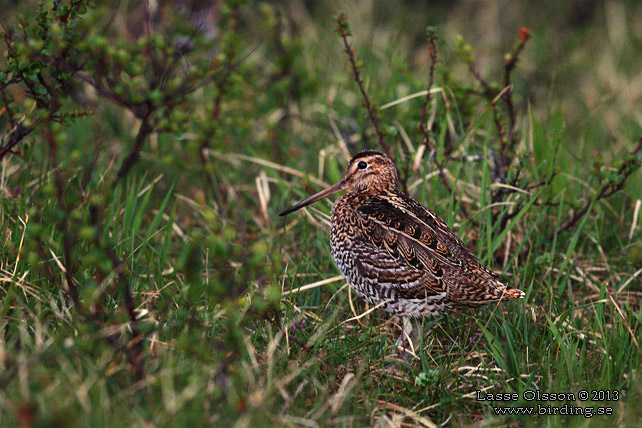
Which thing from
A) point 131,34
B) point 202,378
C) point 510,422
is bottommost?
point 510,422

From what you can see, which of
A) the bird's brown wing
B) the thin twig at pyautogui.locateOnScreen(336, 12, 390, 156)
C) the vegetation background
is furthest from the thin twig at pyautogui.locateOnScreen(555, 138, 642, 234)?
the thin twig at pyautogui.locateOnScreen(336, 12, 390, 156)

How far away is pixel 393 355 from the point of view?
416 centimetres

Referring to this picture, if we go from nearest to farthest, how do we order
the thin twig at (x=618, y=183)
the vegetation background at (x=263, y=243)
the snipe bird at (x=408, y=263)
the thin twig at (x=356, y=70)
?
the vegetation background at (x=263, y=243) → the snipe bird at (x=408, y=263) → the thin twig at (x=618, y=183) → the thin twig at (x=356, y=70)

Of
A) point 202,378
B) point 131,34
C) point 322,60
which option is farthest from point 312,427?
point 322,60

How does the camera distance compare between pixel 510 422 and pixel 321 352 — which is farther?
pixel 321 352

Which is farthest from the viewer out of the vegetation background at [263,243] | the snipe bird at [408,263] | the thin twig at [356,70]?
the thin twig at [356,70]

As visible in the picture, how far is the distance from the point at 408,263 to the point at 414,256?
0.05 m

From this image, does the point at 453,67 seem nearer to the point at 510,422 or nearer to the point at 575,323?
the point at 575,323

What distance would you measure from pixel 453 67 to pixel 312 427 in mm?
6418

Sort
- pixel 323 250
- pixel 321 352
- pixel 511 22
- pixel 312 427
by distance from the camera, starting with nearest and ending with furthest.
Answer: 1. pixel 312 427
2. pixel 321 352
3. pixel 323 250
4. pixel 511 22

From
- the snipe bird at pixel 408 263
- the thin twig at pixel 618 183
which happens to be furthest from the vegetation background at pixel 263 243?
the snipe bird at pixel 408 263

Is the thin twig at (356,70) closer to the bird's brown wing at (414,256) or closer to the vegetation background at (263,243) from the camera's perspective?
the vegetation background at (263,243)

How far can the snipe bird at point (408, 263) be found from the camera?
13.9ft

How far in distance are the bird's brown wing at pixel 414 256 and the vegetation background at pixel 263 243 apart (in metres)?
0.25
